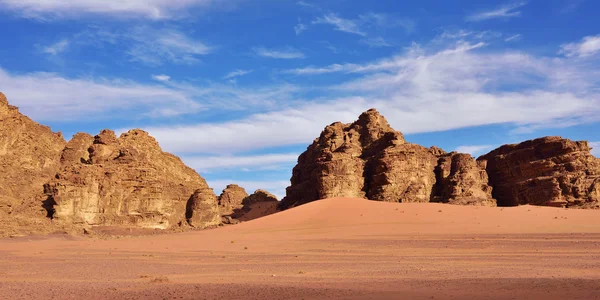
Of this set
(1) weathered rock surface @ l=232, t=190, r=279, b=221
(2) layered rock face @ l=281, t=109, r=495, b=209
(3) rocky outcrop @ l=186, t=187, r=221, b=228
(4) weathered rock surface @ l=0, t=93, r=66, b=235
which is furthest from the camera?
(1) weathered rock surface @ l=232, t=190, r=279, b=221

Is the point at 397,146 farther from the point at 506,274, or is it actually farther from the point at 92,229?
the point at 506,274

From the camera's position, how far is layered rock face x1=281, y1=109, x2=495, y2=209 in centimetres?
4000

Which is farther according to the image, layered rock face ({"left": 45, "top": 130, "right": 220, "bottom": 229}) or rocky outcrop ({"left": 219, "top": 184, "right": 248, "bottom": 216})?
rocky outcrop ({"left": 219, "top": 184, "right": 248, "bottom": 216})

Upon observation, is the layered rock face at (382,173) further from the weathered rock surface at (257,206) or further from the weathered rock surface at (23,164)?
the weathered rock surface at (23,164)

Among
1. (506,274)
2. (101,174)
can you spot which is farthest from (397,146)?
(506,274)

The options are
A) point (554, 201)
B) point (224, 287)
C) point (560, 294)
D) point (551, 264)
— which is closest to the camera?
point (560, 294)

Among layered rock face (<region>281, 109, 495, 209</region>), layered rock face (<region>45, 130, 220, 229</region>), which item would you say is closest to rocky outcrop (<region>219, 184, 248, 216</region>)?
layered rock face (<region>45, 130, 220, 229</region>)

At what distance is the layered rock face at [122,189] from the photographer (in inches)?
1315

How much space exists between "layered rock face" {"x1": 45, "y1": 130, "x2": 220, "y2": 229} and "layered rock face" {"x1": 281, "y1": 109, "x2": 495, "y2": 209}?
420 inches

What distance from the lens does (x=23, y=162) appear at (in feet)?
116

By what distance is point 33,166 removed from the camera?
3616cm

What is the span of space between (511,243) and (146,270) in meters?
12.4

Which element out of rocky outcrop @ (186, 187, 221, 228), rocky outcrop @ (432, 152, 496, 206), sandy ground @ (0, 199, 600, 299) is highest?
rocky outcrop @ (432, 152, 496, 206)

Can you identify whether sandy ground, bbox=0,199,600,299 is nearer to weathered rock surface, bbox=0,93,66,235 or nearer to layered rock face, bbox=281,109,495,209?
weathered rock surface, bbox=0,93,66,235
